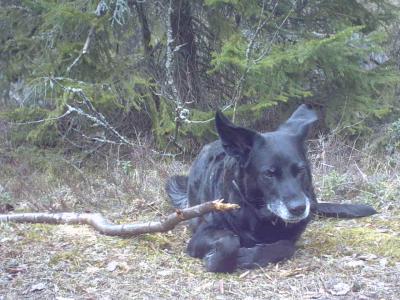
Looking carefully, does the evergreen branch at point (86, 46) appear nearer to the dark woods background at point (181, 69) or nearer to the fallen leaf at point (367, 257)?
the dark woods background at point (181, 69)

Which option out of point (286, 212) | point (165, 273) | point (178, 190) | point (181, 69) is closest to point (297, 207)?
point (286, 212)

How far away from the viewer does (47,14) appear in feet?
34.8

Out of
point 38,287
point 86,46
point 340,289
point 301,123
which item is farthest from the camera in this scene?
point 86,46

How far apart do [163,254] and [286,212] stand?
1.14 m

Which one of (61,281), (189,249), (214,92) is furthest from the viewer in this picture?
(214,92)

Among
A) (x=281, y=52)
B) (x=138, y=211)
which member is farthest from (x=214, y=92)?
(x=138, y=211)

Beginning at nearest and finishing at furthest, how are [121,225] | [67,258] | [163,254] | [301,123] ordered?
[67,258] < [163,254] < [301,123] < [121,225]

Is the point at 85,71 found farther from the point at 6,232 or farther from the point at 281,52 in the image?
the point at 6,232

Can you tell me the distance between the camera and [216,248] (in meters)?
5.37

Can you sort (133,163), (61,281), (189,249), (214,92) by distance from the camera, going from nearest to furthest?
(61,281)
(189,249)
(133,163)
(214,92)

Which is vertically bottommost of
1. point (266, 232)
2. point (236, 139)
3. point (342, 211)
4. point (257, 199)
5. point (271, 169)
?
point (342, 211)

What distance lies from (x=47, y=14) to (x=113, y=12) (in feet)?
3.23

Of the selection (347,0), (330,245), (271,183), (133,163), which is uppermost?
→ (347,0)

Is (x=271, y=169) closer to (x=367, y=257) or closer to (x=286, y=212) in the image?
(x=286, y=212)
